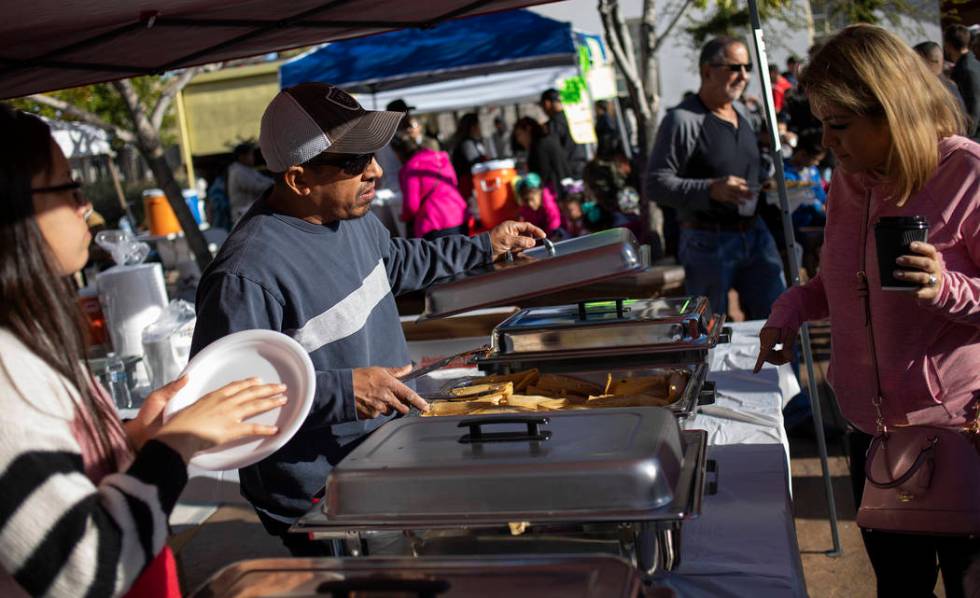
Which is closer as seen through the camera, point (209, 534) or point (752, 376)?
point (752, 376)

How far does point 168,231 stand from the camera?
487 inches

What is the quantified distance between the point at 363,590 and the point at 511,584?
161 mm

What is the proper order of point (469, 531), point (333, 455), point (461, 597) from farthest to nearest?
point (333, 455)
point (469, 531)
point (461, 597)

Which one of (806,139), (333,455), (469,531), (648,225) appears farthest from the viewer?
(648,225)

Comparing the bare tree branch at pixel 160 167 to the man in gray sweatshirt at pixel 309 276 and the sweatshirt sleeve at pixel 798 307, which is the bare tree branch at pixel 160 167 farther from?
the sweatshirt sleeve at pixel 798 307

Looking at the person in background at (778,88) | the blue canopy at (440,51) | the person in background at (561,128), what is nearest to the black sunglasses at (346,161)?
the blue canopy at (440,51)

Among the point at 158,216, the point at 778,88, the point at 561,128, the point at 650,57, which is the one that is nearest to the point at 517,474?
the point at 650,57

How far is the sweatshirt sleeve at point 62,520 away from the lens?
93cm

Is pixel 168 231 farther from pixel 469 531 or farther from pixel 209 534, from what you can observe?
pixel 469 531

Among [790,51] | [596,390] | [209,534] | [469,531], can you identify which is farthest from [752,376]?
[790,51]

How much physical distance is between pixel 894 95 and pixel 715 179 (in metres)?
2.02

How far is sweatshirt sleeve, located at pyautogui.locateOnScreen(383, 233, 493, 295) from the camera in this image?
2.21 m

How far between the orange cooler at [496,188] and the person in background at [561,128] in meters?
2.16

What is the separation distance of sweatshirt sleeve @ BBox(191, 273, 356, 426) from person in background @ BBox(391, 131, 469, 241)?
15.9 feet
